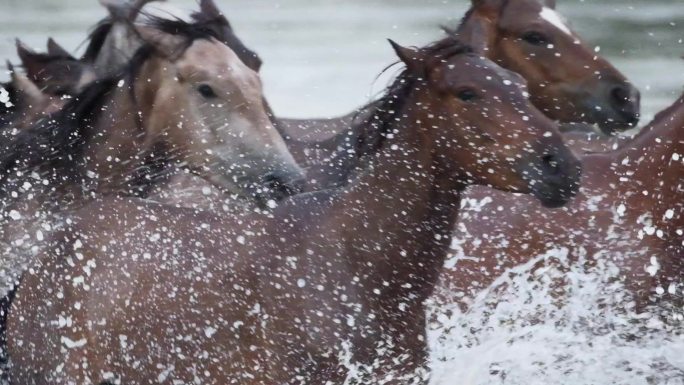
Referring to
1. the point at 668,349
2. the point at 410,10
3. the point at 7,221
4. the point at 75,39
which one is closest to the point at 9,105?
the point at 7,221

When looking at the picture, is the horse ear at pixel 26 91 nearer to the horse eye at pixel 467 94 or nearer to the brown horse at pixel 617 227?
the brown horse at pixel 617 227

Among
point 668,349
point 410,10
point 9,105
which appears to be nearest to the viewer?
point 668,349

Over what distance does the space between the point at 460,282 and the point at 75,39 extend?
8.03 metres

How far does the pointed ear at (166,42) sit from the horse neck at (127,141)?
0.13 ft

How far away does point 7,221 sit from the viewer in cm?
425

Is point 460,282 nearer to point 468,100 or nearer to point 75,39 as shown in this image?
point 468,100

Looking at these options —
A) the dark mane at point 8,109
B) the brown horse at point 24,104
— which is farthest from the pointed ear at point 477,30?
the dark mane at point 8,109

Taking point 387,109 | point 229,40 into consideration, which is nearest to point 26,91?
point 229,40

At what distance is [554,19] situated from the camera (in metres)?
4.66

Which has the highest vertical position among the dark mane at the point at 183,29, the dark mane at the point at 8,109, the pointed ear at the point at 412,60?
the pointed ear at the point at 412,60

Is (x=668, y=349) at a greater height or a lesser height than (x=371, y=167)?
lesser

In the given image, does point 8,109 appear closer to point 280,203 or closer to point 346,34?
point 280,203

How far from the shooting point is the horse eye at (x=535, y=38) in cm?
460

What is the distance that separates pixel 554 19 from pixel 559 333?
3.42ft
